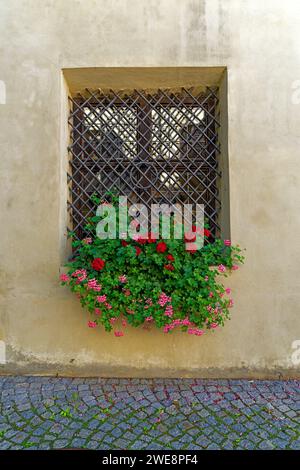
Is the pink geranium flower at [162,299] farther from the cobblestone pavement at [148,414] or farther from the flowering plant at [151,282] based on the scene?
the cobblestone pavement at [148,414]

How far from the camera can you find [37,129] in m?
3.10

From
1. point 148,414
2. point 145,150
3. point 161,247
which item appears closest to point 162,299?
point 161,247

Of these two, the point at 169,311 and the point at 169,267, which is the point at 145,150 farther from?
the point at 169,311

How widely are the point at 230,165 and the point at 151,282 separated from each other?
1402 mm

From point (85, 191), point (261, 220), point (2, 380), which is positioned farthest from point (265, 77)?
point (2, 380)

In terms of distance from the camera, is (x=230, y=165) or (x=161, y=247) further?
(x=230, y=165)

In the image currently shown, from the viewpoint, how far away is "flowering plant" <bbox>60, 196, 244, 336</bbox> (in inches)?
108

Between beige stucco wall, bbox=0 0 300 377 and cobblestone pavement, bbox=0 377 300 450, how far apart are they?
187mm

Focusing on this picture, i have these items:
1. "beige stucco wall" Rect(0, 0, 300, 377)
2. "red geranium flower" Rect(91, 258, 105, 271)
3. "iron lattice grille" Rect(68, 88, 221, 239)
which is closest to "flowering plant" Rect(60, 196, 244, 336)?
"red geranium flower" Rect(91, 258, 105, 271)

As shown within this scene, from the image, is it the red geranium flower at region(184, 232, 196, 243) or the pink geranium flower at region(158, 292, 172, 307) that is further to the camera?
the red geranium flower at region(184, 232, 196, 243)

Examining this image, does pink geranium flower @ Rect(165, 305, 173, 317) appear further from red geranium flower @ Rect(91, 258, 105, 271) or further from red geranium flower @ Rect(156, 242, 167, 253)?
red geranium flower @ Rect(91, 258, 105, 271)

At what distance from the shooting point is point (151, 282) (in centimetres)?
282

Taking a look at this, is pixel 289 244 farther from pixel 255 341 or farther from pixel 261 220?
pixel 255 341

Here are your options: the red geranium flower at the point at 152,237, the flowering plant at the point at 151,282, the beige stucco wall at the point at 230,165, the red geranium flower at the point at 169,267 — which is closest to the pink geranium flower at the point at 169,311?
the flowering plant at the point at 151,282
